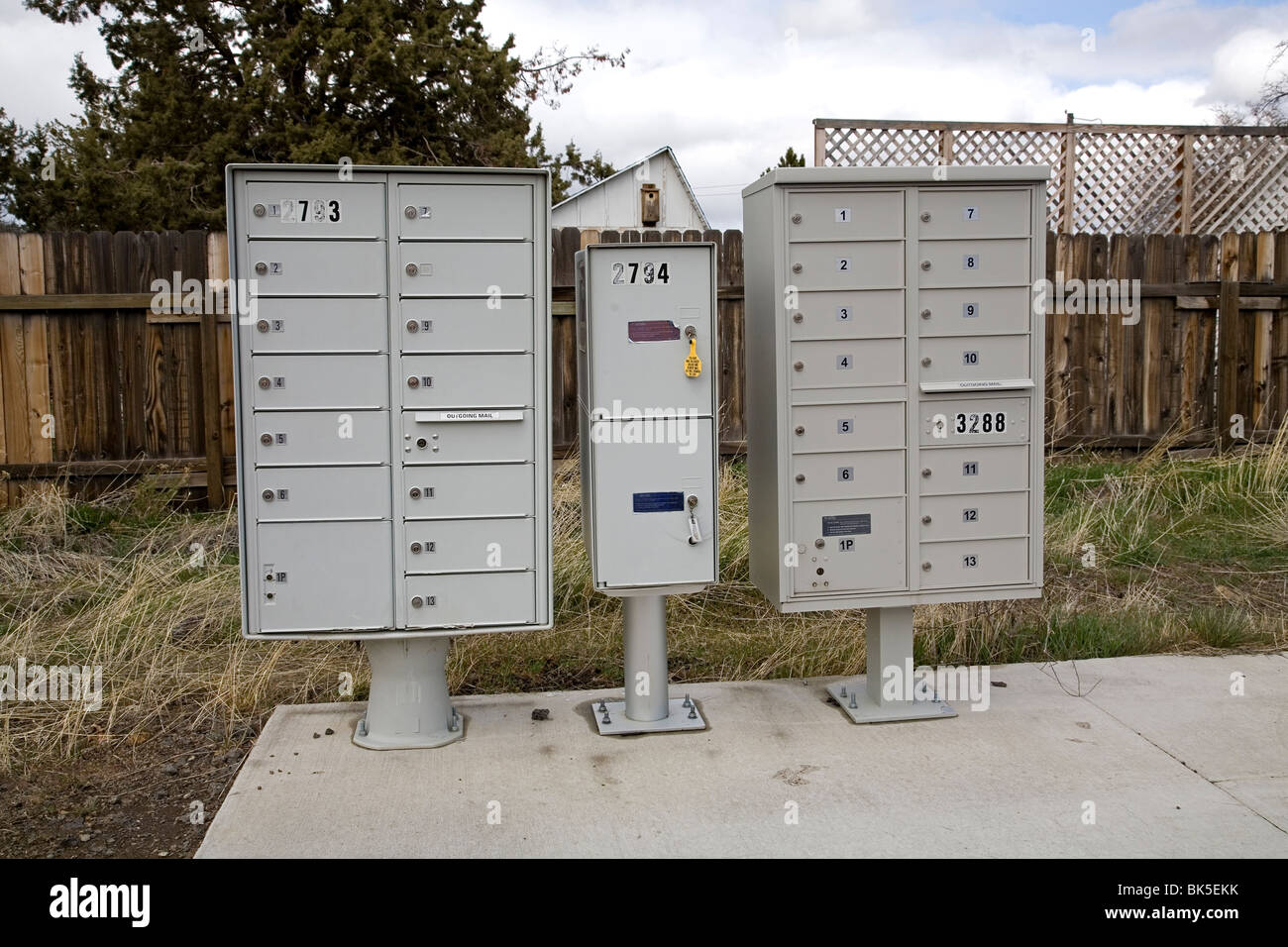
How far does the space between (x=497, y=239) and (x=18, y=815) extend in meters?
2.67

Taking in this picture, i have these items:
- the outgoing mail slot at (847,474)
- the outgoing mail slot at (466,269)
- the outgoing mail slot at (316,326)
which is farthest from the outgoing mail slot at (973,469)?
the outgoing mail slot at (316,326)

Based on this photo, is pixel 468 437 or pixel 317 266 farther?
pixel 468 437

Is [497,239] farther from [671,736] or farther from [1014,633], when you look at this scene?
[1014,633]

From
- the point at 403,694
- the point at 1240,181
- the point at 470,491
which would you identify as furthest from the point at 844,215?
the point at 1240,181

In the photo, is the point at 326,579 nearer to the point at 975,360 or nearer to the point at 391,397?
the point at 391,397

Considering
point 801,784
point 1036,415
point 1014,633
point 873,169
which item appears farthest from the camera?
point 1014,633

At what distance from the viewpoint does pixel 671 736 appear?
181 inches

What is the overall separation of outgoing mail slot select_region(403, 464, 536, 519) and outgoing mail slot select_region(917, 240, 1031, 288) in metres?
1.79

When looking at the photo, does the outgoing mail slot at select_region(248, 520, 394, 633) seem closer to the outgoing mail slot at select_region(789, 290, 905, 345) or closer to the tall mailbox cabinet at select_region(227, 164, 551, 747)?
the tall mailbox cabinet at select_region(227, 164, 551, 747)

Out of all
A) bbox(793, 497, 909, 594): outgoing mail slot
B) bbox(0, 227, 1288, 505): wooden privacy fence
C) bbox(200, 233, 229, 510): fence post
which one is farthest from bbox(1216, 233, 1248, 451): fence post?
bbox(200, 233, 229, 510): fence post

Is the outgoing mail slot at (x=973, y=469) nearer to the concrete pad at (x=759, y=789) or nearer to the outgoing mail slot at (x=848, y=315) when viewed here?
the outgoing mail slot at (x=848, y=315)

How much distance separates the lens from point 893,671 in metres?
4.84

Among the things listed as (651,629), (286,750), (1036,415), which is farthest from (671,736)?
(1036,415)

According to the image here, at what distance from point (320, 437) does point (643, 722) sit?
1.72m
